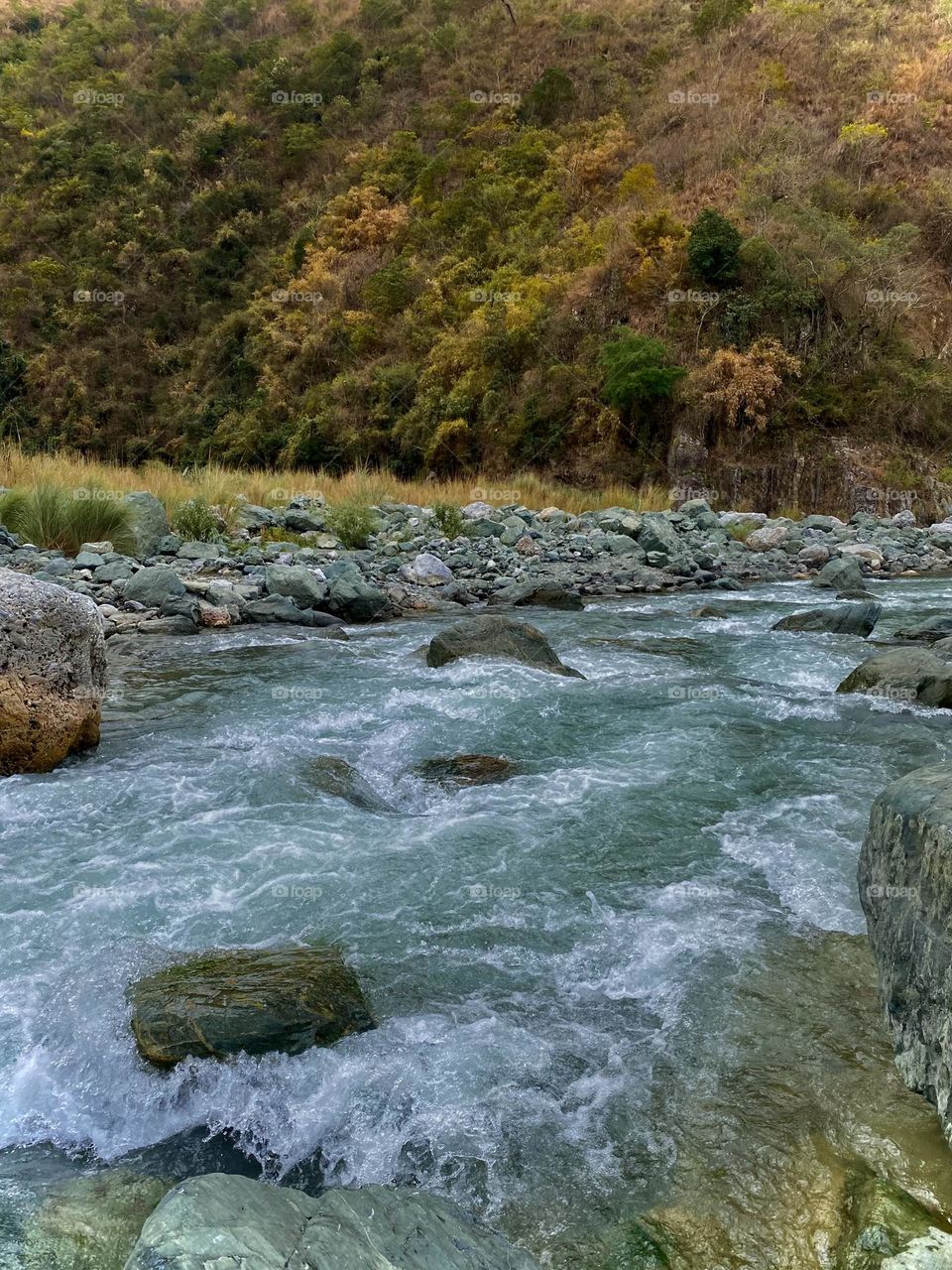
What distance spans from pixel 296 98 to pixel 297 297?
11577 mm

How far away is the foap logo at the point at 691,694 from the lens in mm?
7035

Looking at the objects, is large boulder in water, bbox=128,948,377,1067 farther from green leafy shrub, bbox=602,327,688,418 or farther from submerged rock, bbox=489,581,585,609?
green leafy shrub, bbox=602,327,688,418

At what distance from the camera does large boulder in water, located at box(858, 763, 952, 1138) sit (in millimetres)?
2449

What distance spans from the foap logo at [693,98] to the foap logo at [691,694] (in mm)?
25911

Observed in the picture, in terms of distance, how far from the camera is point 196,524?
511 inches

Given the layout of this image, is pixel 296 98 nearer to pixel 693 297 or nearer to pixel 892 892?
pixel 693 297

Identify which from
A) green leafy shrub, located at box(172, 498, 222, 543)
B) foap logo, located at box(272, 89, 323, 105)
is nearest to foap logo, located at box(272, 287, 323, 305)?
foap logo, located at box(272, 89, 323, 105)

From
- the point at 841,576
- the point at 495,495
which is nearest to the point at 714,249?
the point at 495,495

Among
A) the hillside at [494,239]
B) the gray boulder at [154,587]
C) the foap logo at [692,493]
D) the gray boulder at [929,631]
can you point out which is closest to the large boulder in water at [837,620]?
the gray boulder at [929,631]

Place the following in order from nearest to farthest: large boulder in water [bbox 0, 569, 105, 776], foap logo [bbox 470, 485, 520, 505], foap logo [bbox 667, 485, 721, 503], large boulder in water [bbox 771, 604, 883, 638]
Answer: large boulder in water [bbox 0, 569, 105, 776], large boulder in water [bbox 771, 604, 883, 638], foap logo [bbox 470, 485, 520, 505], foap logo [bbox 667, 485, 721, 503]

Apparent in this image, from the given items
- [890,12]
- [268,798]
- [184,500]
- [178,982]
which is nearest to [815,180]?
[890,12]

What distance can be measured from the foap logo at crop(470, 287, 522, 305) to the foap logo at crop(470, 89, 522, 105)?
10.4 metres

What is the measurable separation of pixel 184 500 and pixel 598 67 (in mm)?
25045

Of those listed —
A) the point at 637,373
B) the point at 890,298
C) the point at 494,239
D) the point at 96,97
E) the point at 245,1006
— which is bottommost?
the point at 245,1006
